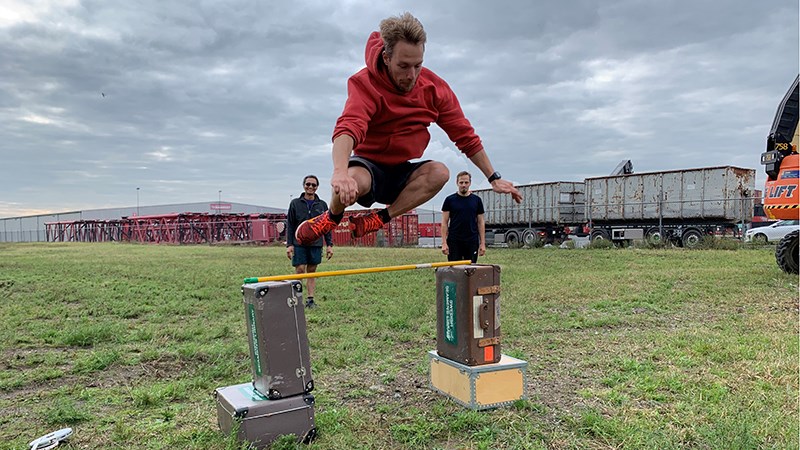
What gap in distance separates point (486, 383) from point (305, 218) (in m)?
4.52

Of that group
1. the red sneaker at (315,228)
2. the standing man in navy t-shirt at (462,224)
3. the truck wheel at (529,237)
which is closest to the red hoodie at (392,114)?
the red sneaker at (315,228)

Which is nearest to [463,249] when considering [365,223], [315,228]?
[365,223]

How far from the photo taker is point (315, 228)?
3439mm

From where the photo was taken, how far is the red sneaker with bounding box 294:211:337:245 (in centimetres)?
340

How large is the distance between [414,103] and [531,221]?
25.1 m

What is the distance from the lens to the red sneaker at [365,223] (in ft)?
11.3

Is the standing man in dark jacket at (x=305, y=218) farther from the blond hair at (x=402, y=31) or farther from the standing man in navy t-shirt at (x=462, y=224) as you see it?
the blond hair at (x=402, y=31)

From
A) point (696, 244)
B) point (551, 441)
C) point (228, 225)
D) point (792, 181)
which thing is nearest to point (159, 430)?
point (551, 441)

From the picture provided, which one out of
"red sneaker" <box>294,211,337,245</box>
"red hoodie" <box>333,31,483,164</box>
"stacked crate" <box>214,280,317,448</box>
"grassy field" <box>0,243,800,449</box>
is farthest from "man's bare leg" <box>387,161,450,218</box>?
"grassy field" <box>0,243,800,449</box>

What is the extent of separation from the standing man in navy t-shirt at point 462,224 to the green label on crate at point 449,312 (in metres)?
2.91

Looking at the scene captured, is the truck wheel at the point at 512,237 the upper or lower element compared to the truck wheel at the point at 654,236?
lower

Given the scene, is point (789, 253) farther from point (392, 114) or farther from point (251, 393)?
point (251, 393)

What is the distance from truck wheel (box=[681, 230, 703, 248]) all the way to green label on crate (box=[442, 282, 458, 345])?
19.5 m

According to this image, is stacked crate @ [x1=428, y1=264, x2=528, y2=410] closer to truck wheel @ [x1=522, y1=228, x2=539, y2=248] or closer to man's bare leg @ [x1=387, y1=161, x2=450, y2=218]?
man's bare leg @ [x1=387, y1=161, x2=450, y2=218]
